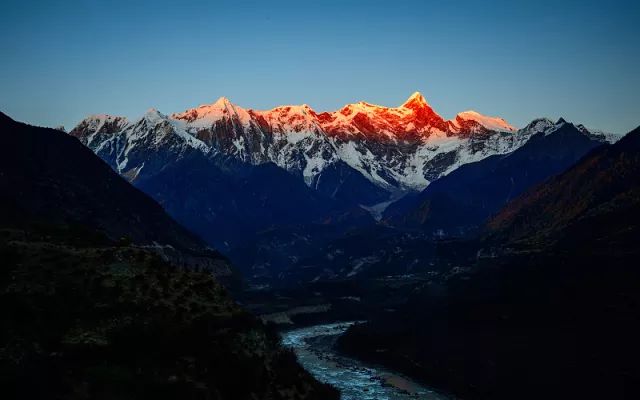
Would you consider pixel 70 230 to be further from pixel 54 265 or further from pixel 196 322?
pixel 196 322

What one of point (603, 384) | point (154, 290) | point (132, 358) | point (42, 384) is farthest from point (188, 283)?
point (603, 384)

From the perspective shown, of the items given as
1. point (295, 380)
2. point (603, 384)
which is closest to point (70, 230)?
point (295, 380)

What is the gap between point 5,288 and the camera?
84.6 m

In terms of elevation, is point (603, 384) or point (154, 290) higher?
point (154, 290)

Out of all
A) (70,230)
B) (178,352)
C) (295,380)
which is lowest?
(295,380)

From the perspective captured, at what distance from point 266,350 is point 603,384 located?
4848 inches

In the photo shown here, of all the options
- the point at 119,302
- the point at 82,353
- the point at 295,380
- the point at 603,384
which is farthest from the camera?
the point at 603,384

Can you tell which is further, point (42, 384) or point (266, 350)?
point (266, 350)

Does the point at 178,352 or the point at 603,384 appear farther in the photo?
Result: the point at 603,384

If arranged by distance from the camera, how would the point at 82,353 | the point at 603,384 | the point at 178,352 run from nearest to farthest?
the point at 82,353, the point at 178,352, the point at 603,384

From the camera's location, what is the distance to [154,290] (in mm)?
92938

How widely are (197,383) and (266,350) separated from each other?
78.4 feet

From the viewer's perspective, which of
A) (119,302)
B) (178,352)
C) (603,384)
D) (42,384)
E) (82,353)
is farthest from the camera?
(603,384)

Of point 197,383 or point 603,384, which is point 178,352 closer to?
point 197,383
